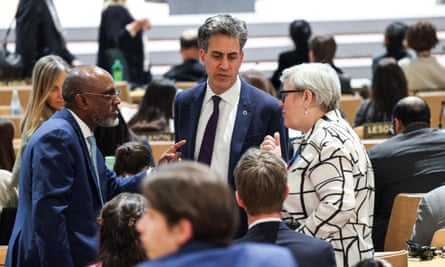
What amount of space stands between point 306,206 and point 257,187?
68 centimetres

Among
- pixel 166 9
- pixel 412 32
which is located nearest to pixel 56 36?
pixel 412 32

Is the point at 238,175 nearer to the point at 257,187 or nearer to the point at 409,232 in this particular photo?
the point at 257,187

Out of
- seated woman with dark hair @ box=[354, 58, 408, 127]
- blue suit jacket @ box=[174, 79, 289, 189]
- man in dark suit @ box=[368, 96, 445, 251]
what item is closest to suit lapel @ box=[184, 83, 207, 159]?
blue suit jacket @ box=[174, 79, 289, 189]

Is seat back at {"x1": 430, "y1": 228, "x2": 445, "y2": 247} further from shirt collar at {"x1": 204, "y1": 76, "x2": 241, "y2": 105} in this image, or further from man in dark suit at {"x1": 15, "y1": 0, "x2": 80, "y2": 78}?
man in dark suit at {"x1": 15, "y1": 0, "x2": 80, "y2": 78}

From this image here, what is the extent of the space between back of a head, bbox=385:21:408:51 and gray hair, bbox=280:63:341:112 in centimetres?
635

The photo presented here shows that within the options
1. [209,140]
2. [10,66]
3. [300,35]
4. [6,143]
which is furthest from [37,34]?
[209,140]

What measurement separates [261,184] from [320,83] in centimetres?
82

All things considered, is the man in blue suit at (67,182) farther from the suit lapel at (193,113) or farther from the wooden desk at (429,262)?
the wooden desk at (429,262)

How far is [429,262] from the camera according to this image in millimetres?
4406

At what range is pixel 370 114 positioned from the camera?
24.7ft

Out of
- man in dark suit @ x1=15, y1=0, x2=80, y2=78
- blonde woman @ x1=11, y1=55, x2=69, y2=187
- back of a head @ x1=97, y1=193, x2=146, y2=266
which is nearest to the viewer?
back of a head @ x1=97, y1=193, x2=146, y2=266

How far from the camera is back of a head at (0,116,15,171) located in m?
5.37

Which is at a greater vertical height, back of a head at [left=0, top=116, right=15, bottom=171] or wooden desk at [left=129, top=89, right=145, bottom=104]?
back of a head at [left=0, top=116, right=15, bottom=171]

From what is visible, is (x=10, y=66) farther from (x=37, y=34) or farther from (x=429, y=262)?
(x=429, y=262)
